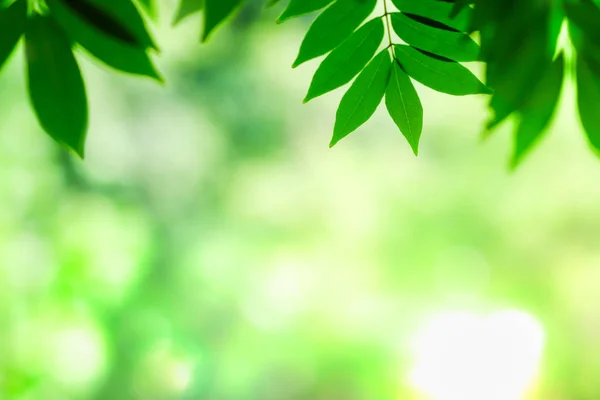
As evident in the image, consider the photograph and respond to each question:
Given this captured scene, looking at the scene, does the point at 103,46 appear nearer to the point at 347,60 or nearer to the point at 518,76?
the point at 347,60

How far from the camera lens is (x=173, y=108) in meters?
2.24

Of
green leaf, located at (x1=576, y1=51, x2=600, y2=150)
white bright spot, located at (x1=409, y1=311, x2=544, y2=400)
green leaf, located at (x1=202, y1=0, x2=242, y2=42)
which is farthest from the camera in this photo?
white bright spot, located at (x1=409, y1=311, x2=544, y2=400)

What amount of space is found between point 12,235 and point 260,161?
91 centimetres

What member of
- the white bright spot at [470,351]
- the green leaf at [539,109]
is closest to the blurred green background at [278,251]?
the white bright spot at [470,351]

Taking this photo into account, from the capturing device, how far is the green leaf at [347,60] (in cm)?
40

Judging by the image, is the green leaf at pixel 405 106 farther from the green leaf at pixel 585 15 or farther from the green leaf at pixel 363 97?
the green leaf at pixel 585 15

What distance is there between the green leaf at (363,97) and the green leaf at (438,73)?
0.01 metres

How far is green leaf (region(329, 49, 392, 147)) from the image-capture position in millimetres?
384

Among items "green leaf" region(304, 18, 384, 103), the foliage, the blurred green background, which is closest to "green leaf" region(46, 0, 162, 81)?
the foliage

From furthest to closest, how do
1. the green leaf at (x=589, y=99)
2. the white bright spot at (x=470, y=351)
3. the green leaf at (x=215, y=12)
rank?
the white bright spot at (x=470, y=351) < the green leaf at (x=589, y=99) < the green leaf at (x=215, y=12)

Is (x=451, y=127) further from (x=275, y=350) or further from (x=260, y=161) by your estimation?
(x=275, y=350)

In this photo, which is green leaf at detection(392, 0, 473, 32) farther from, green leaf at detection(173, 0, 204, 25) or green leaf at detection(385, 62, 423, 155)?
green leaf at detection(173, 0, 204, 25)

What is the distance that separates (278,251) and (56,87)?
1835 mm

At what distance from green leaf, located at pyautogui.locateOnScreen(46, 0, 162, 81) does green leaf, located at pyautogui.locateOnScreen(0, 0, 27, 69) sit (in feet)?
0.05
